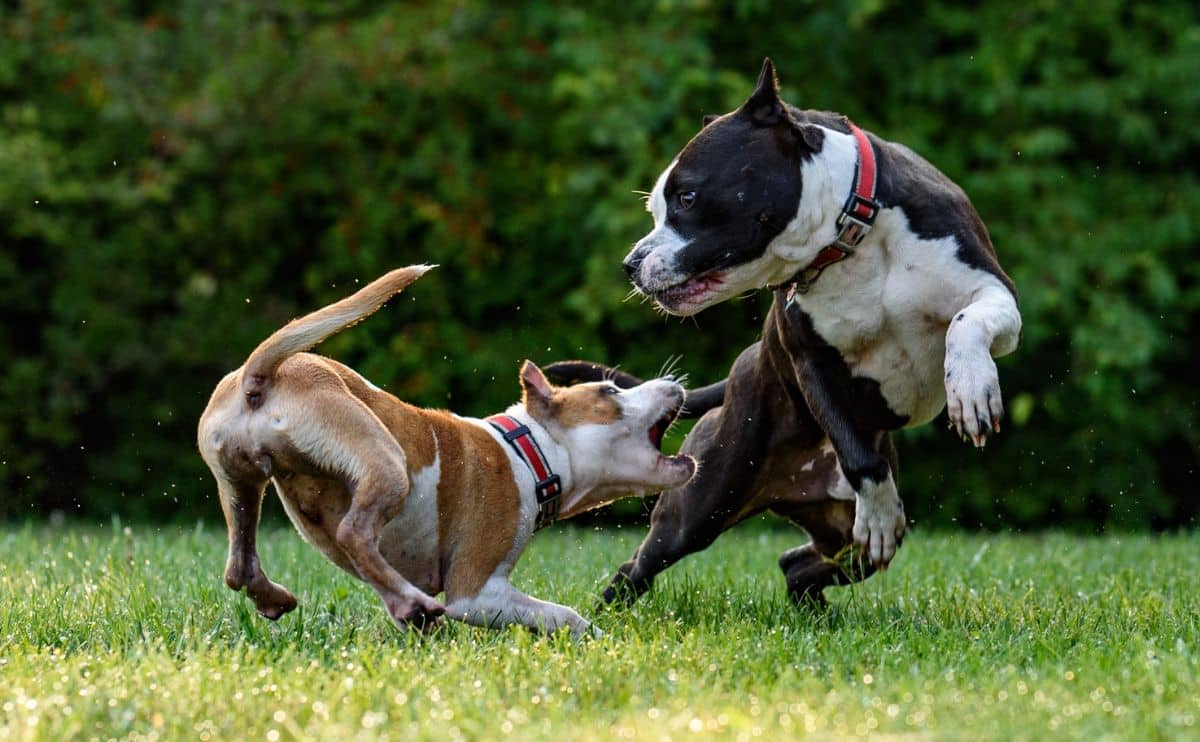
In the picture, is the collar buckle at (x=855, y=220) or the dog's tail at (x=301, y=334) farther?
the collar buckle at (x=855, y=220)

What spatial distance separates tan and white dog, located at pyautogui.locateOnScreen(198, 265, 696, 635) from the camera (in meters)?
4.30

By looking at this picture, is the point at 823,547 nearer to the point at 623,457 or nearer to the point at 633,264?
the point at 623,457

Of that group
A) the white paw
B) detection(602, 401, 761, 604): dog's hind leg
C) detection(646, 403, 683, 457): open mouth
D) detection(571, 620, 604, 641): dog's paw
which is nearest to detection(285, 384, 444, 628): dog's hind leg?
detection(571, 620, 604, 641): dog's paw

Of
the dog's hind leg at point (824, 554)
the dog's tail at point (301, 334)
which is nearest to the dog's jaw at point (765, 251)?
the dog's tail at point (301, 334)

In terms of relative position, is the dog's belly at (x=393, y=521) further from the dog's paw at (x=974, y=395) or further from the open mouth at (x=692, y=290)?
the dog's paw at (x=974, y=395)

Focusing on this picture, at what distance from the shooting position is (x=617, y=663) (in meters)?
3.81

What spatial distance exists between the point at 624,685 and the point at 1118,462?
30.1ft

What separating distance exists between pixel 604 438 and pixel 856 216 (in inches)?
43.1

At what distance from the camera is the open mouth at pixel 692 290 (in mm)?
4852

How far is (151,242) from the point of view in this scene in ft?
41.6

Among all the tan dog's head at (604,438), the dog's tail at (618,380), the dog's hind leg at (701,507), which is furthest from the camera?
the dog's tail at (618,380)

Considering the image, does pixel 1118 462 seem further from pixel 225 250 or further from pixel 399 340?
pixel 225 250

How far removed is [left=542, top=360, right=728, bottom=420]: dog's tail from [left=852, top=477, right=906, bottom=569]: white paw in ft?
3.10

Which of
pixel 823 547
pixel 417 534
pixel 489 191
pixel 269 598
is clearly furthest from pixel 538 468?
pixel 489 191
